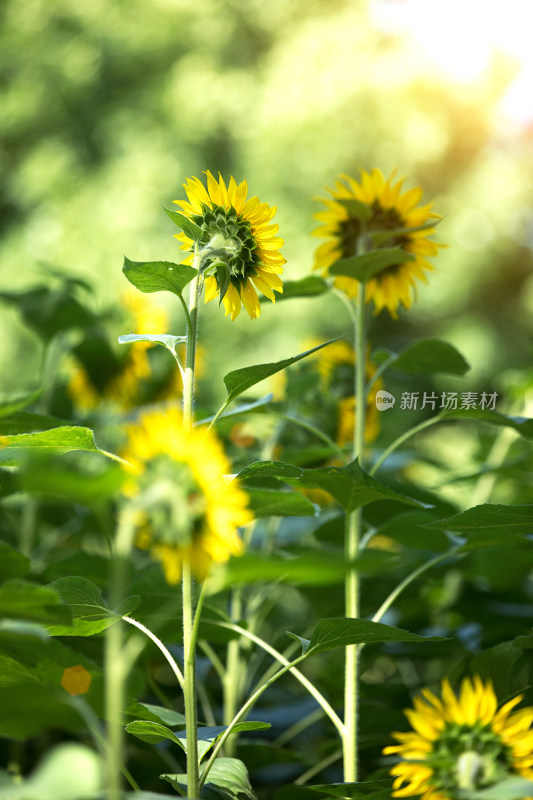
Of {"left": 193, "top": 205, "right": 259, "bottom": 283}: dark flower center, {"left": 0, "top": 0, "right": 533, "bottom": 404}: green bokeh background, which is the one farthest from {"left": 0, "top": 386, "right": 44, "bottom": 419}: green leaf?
{"left": 0, "top": 0, "right": 533, "bottom": 404}: green bokeh background

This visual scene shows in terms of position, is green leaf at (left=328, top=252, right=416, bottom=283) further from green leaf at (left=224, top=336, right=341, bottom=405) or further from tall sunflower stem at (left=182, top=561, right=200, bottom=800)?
tall sunflower stem at (left=182, top=561, right=200, bottom=800)

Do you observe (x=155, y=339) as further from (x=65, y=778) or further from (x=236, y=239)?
(x=65, y=778)

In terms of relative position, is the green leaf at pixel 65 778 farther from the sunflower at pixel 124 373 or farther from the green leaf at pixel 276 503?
the sunflower at pixel 124 373

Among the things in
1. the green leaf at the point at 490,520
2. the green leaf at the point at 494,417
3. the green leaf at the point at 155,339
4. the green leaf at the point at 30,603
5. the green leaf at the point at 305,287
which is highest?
the green leaf at the point at 305,287

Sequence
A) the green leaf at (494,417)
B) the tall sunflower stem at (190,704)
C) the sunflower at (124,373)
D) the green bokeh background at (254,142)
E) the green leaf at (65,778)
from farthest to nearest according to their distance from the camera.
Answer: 1. the green bokeh background at (254,142)
2. the sunflower at (124,373)
3. the green leaf at (494,417)
4. the tall sunflower stem at (190,704)
5. the green leaf at (65,778)

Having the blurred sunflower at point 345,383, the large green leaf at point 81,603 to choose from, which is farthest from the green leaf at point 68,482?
the blurred sunflower at point 345,383

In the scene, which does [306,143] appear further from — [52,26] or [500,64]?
[52,26]

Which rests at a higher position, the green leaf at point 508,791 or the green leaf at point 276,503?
the green leaf at point 276,503

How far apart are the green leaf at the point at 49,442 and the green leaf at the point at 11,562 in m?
0.04

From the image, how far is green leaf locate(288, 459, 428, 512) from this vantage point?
0.37m

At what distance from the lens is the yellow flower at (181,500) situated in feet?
0.79

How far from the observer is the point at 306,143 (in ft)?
9.42

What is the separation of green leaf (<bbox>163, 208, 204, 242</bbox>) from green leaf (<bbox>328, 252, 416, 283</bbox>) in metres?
0.11

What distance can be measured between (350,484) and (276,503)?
0.12 feet
